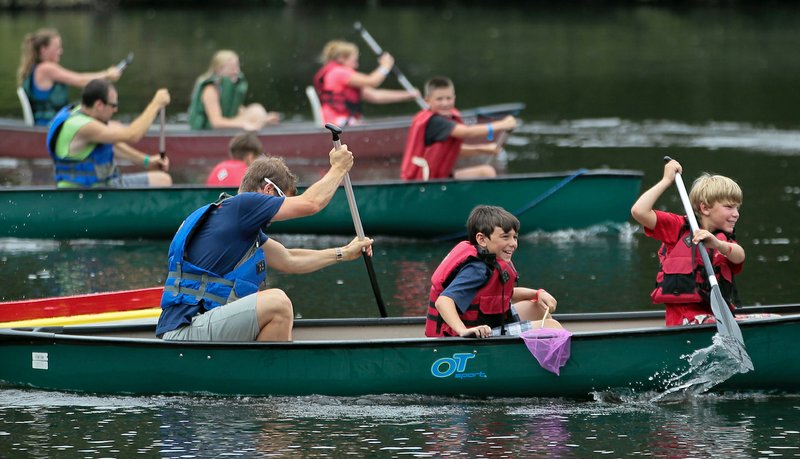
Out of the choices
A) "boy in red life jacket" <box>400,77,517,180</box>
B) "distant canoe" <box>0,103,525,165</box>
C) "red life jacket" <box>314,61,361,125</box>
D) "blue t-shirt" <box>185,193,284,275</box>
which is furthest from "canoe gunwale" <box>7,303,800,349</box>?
"red life jacket" <box>314,61,361,125</box>

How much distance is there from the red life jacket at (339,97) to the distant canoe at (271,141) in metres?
0.34

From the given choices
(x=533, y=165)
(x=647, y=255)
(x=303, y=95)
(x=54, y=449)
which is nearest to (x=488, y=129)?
(x=647, y=255)

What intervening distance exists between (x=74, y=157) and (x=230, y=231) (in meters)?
4.75

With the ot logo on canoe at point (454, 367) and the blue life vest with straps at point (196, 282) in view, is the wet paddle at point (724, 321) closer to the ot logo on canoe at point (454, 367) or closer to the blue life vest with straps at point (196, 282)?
the ot logo on canoe at point (454, 367)

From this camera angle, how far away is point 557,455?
6.41m

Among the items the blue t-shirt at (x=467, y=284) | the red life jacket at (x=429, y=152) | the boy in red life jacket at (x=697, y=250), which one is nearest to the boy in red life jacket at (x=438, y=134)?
the red life jacket at (x=429, y=152)

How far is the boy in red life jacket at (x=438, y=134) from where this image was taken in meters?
11.6

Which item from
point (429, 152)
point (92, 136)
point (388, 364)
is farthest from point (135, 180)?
point (388, 364)

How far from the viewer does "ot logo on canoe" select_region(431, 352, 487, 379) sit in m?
7.07

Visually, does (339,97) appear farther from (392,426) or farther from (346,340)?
(392,426)

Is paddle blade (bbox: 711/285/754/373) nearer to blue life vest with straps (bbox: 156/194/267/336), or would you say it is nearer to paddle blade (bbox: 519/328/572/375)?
paddle blade (bbox: 519/328/572/375)

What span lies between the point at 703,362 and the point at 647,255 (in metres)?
4.09

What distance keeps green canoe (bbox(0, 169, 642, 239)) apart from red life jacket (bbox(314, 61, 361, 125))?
158 inches

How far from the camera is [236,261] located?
7.08 m
